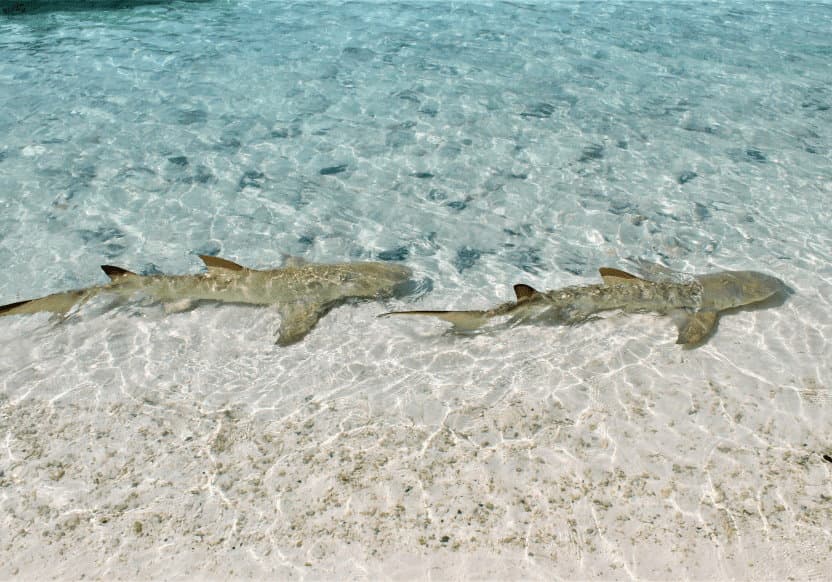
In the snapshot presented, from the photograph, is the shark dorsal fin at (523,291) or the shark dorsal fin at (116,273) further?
the shark dorsal fin at (116,273)

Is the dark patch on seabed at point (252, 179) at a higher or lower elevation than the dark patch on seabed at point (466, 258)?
lower

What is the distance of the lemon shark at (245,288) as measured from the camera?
6.74 m

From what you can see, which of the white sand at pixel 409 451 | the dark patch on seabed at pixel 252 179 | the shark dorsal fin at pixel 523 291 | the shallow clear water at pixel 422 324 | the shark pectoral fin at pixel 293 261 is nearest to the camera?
the white sand at pixel 409 451

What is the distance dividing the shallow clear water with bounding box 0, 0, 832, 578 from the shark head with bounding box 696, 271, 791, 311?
149 mm

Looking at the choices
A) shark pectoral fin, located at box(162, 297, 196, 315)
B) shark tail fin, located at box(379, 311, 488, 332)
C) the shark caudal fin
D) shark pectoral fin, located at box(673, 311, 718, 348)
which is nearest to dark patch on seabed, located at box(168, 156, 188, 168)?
the shark caudal fin

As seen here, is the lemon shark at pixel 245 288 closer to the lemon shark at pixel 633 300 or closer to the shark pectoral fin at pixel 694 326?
the lemon shark at pixel 633 300

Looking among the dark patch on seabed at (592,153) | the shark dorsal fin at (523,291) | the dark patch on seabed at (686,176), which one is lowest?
the dark patch on seabed at (592,153)

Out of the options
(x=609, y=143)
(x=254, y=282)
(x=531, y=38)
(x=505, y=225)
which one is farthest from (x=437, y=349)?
(x=531, y=38)

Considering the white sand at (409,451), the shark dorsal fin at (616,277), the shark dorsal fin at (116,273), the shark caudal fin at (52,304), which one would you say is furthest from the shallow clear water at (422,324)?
the shark dorsal fin at (616,277)

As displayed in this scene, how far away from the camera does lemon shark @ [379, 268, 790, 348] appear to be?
251 inches

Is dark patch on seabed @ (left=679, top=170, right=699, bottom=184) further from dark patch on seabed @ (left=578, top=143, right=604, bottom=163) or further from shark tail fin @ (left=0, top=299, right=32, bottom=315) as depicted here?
shark tail fin @ (left=0, top=299, right=32, bottom=315)

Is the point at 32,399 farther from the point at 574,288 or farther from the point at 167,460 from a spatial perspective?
the point at 574,288

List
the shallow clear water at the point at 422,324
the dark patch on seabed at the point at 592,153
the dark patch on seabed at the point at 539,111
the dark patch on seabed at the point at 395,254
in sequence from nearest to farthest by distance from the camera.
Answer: the shallow clear water at the point at 422,324 < the dark patch on seabed at the point at 395,254 < the dark patch on seabed at the point at 592,153 < the dark patch on seabed at the point at 539,111

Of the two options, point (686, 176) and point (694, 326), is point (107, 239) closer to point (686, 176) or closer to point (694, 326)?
point (694, 326)
